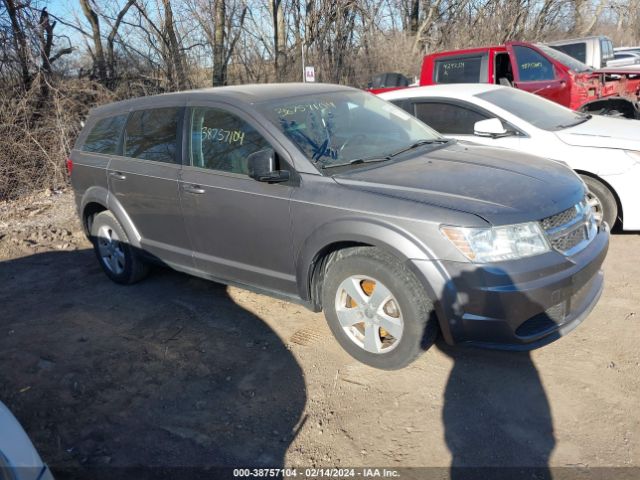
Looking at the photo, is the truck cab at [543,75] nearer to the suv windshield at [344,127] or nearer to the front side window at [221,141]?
the suv windshield at [344,127]

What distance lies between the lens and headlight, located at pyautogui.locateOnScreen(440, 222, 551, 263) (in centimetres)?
287

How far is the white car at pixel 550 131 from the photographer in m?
4.95

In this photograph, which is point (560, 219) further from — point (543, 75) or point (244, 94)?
point (543, 75)

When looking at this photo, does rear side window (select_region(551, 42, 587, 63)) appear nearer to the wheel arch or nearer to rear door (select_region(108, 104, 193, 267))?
rear door (select_region(108, 104, 193, 267))

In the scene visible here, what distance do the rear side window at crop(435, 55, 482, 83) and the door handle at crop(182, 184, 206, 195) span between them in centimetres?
629

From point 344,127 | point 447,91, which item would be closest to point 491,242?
point 344,127

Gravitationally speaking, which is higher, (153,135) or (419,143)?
(153,135)

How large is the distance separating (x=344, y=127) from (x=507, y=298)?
1806mm

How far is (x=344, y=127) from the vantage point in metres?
3.98

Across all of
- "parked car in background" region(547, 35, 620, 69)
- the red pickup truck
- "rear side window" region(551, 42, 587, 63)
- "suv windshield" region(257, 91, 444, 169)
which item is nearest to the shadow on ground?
"suv windshield" region(257, 91, 444, 169)

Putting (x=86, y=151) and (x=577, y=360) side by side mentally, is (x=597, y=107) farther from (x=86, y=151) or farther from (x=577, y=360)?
(x=86, y=151)

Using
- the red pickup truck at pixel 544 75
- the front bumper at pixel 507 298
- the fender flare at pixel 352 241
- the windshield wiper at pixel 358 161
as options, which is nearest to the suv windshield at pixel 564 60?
the red pickup truck at pixel 544 75

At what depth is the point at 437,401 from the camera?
308cm

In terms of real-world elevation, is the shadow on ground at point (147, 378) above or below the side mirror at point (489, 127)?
below
